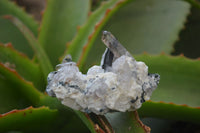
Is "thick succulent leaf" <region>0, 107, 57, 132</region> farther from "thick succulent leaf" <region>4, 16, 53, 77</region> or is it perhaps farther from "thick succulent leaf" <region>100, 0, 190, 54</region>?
"thick succulent leaf" <region>100, 0, 190, 54</region>

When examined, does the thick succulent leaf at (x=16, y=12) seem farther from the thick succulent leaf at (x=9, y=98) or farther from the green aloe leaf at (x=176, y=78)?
the green aloe leaf at (x=176, y=78)

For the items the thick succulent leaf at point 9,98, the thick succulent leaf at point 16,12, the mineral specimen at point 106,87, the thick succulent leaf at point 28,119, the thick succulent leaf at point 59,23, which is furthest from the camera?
the thick succulent leaf at point 16,12

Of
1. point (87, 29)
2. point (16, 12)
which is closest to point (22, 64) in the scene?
point (87, 29)

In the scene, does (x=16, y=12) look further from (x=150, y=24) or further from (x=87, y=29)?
(x=150, y=24)

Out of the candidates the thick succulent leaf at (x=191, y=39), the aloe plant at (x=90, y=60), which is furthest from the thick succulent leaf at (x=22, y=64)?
the thick succulent leaf at (x=191, y=39)

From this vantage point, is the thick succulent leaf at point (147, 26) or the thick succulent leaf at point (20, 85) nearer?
the thick succulent leaf at point (20, 85)

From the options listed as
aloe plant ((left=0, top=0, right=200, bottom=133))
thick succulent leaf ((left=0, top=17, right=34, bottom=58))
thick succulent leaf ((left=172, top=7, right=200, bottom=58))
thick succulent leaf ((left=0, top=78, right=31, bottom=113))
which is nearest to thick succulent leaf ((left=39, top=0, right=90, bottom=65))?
aloe plant ((left=0, top=0, right=200, bottom=133))
